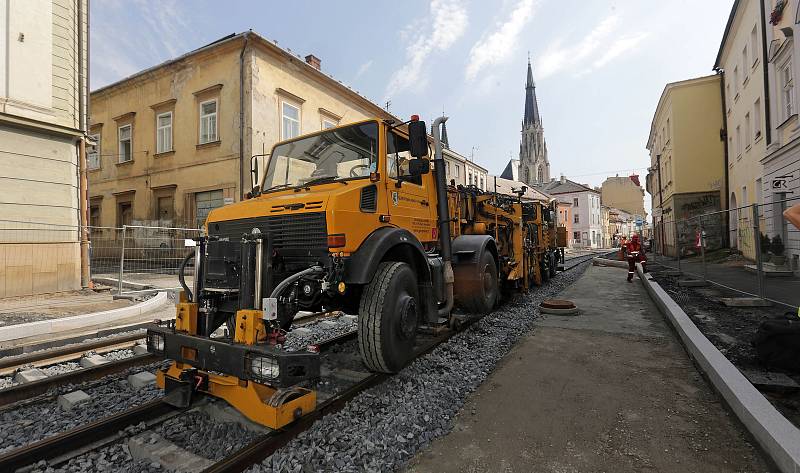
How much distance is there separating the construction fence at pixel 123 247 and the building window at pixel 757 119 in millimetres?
20082

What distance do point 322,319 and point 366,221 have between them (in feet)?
11.5

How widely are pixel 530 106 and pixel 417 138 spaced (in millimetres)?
81928

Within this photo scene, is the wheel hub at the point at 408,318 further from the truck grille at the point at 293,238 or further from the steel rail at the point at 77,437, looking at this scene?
the steel rail at the point at 77,437

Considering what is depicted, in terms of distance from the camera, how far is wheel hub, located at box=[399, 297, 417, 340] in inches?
153

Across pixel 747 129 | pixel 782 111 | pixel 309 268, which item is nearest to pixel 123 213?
pixel 309 268

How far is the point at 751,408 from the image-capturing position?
286cm

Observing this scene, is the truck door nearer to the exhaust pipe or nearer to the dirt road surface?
the exhaust pipe

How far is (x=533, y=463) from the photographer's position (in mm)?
2613

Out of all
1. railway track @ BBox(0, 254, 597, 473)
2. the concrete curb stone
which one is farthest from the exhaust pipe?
the concrete curb stone

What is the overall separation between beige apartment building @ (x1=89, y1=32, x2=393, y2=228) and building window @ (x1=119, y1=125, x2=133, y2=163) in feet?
0.15

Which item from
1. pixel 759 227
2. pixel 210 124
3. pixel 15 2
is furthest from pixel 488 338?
pixel 210 124

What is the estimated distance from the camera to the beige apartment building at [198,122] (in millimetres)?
14453

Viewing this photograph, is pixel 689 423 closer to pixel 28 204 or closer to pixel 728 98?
pixel 28 204

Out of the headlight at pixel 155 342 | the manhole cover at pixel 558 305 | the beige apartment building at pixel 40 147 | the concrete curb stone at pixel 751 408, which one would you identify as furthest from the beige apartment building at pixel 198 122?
the concrete curb stone at pixel 751 408
